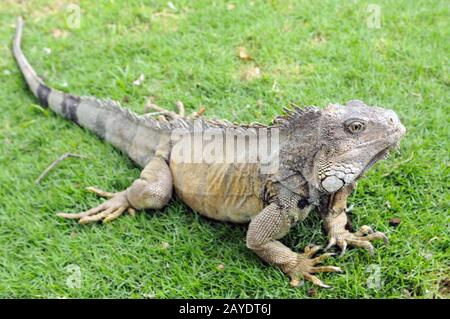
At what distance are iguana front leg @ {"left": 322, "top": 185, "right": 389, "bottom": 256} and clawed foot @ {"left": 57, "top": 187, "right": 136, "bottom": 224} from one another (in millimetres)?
1522

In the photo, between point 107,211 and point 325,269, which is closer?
point 325,269

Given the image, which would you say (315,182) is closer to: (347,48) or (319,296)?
(319,296)

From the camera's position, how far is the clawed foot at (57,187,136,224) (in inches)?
154

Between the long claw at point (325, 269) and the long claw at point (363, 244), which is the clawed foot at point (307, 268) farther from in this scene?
the long claw at point (363, 244)

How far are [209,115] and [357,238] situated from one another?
6.21 ft

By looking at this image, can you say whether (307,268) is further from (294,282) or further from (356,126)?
(356,126)

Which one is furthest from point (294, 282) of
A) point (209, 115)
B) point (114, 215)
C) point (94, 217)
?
point (209, 115)

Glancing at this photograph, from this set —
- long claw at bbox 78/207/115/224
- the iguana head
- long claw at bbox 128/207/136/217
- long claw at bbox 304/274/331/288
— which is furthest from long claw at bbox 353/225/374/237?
long claw at bbox 78/207/115/224

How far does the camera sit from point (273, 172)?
10.9 ft

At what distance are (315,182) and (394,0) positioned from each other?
3361 mm

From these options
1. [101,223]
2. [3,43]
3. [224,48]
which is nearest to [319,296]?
[101,223]

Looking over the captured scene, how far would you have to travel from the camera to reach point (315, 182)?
10.2ft

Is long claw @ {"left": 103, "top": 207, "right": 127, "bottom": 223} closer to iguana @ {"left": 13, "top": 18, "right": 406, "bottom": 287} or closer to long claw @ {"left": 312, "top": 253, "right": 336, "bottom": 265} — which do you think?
iguana @ {"left": 13, "top": 18, "right": 406, "bottom": 287}

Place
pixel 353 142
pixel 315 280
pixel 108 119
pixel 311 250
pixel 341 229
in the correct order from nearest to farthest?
pixel 353 142, pixel 315 280, pixel 311 250, pixel 341 229, pixel 108 119
